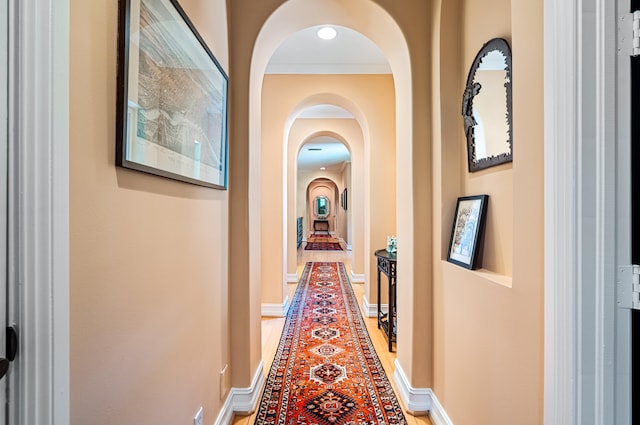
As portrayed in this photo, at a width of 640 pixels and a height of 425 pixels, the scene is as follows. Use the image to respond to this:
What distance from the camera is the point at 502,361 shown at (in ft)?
3.81

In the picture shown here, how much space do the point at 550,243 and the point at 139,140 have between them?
1157 millimetres

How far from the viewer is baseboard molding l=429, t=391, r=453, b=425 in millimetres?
1653

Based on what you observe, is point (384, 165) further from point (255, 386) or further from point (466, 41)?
point (255, 386)

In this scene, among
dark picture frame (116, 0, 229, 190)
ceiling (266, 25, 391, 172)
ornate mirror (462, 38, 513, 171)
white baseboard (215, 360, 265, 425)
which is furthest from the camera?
ceiling (266, 25, 391, 172)

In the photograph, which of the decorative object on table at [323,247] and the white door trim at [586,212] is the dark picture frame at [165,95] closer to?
the white door trim at [586,212]

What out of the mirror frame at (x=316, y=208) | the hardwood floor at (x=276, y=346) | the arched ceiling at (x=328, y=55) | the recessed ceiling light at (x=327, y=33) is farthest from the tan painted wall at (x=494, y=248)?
the mirror frame at (x=316, y=208)

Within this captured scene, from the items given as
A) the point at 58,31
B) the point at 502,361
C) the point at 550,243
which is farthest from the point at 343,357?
the point at 58,31

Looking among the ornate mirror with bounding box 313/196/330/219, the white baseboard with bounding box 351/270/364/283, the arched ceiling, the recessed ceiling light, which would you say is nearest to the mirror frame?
the ornate mirror with bounding box 313/196/330/219

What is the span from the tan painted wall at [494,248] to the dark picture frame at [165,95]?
115cm

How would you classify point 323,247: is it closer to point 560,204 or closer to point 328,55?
point 328,55

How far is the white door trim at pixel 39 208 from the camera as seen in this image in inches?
23.4

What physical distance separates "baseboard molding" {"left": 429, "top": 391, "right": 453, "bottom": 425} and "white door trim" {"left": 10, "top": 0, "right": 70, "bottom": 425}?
1.65m

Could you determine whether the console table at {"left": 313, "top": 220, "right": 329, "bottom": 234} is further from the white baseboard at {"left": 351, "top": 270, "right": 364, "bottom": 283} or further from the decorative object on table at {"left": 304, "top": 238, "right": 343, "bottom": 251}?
the white baseboard at {"left": 351, "top": 270, "right": 364, "bottom": 283}

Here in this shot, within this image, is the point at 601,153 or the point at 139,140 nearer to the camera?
the point at 601,153
